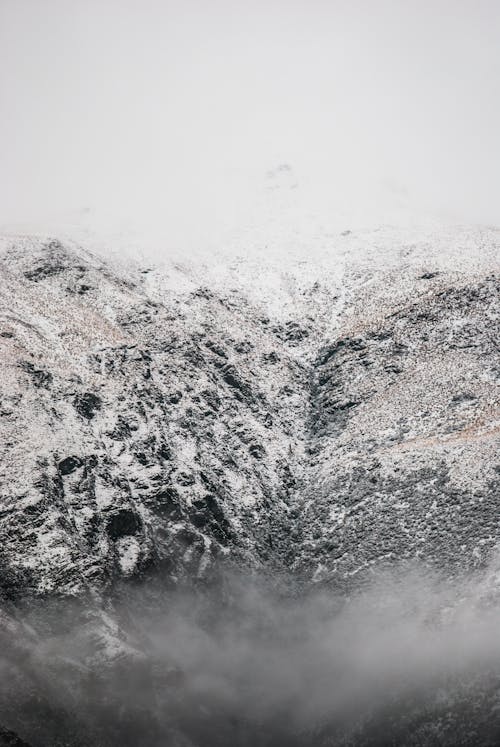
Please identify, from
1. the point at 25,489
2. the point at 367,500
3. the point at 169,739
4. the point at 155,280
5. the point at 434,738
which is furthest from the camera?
the point at 155,280

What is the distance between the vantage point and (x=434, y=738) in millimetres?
68375

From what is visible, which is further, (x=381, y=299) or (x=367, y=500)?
(x=381, y=299)

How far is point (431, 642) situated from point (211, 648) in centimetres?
2703

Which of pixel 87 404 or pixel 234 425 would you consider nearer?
pixel 87 404

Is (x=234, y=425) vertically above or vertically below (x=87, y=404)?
below

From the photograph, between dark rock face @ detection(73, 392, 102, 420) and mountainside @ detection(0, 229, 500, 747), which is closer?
mountainside @ detection(0, 229, 500, 747)

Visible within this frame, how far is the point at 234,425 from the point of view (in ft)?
373

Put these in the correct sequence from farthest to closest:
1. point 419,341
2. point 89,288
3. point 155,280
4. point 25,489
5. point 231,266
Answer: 1. point 231,266
2. point 155,280
3. point 89,288
4. point 419,341
5. point 25,489

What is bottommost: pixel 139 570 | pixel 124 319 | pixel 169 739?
pixel 169 739

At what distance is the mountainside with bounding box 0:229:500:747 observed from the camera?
285ft

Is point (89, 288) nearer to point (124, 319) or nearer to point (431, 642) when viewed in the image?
point (124, 319)

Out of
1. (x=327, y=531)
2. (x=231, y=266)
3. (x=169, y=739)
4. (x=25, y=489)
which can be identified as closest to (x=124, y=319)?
(x=231, y=266)

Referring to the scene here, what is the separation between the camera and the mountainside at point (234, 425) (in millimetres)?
87000

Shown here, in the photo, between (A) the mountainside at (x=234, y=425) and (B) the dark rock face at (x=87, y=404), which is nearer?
(A) the mountainside at (x=234, y=425)
